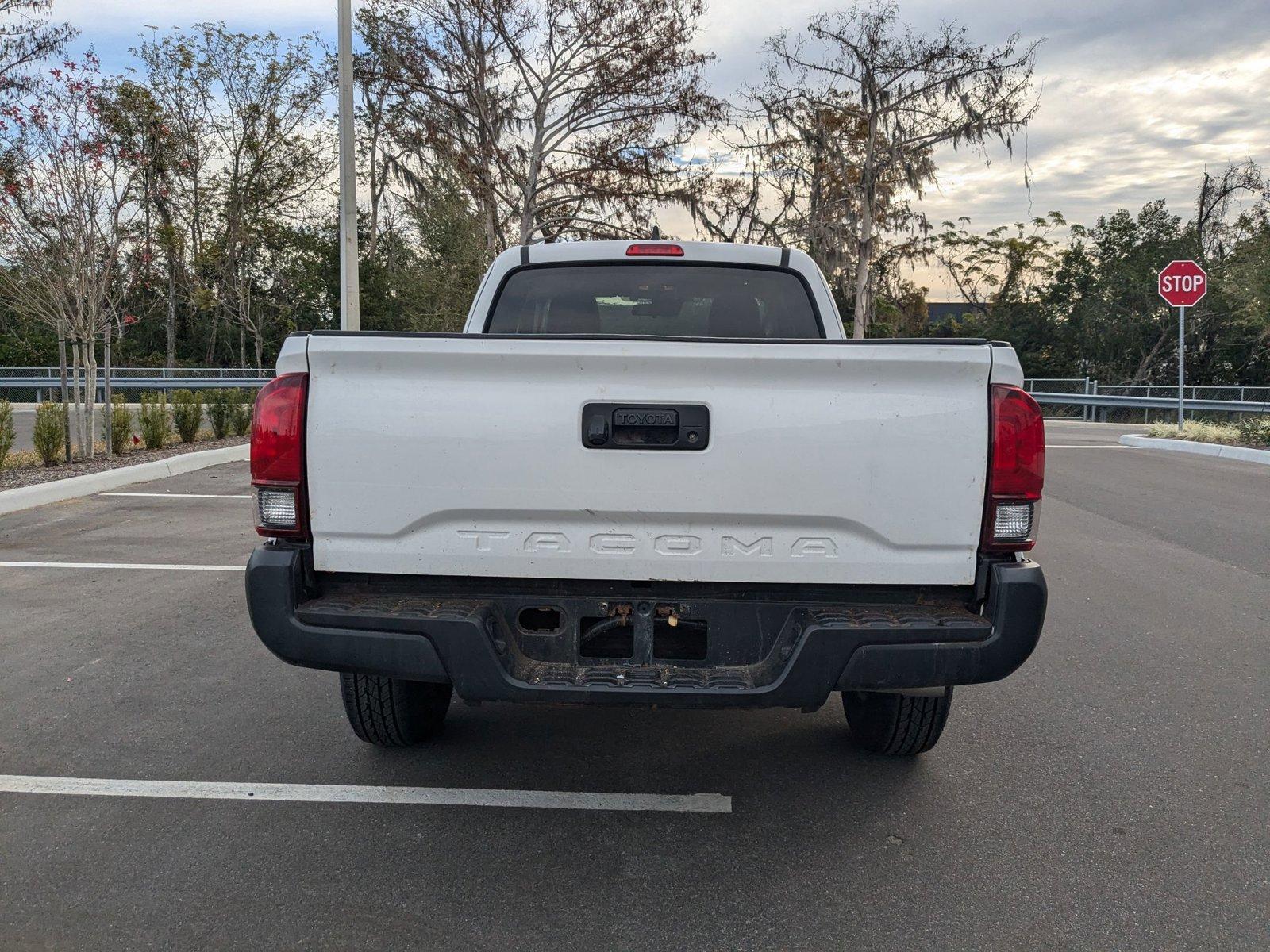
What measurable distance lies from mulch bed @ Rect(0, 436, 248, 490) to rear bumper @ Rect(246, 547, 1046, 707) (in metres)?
8.64

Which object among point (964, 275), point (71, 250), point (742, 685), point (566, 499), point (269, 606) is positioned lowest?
point (742, 685)

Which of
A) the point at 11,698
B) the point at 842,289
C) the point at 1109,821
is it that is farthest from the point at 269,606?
the point at 842,289

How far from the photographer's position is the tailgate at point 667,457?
274cm

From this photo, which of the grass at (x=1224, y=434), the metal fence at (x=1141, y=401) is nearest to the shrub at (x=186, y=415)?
the grass at (x=1224, y=434)

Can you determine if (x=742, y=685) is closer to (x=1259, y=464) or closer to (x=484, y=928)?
(x=484, y=928)

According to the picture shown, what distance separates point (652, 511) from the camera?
2.79 m

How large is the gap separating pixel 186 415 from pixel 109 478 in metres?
4.88

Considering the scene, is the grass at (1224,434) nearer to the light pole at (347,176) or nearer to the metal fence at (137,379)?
the light pole at (347,176)

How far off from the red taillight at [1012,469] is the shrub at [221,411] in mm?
15649

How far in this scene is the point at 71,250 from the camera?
11.5 meters

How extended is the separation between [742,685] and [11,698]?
3.45 meters

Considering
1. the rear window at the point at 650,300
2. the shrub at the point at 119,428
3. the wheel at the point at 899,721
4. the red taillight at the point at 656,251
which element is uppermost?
the red taillight at the point at 656,251

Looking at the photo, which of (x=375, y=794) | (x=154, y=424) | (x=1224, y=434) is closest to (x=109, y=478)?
(x=154, y=424)

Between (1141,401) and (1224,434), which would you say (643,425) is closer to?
(1224,434)
